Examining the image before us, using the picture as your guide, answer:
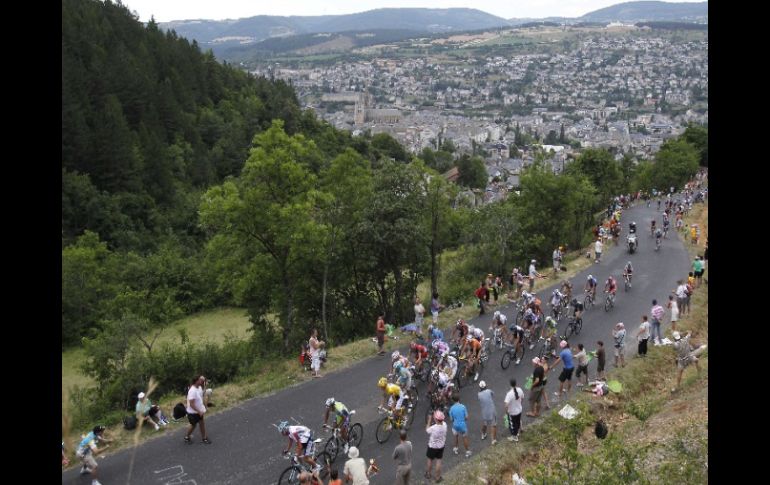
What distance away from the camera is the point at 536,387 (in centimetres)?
1513

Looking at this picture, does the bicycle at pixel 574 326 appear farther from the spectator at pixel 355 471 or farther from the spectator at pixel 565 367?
the spectator at pixel 355 471

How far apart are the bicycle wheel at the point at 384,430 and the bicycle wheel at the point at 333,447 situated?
130cm

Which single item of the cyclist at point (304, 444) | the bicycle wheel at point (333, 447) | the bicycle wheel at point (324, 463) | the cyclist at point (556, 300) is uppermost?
the cyclist at point (304, 444)

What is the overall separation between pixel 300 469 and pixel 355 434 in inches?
84.7

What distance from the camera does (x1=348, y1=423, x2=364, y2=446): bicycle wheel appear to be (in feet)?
45.1

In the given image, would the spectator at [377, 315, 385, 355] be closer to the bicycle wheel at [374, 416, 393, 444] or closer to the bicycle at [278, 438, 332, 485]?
the bicycle wheel at [374, 416, 393, 444]

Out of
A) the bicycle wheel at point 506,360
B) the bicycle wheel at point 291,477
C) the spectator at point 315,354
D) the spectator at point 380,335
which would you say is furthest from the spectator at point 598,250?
the bicycle wheel at point 291,477

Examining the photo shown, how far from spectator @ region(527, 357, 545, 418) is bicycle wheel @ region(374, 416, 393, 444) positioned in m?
3.69

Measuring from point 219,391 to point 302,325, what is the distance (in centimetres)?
874

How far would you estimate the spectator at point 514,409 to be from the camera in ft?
44.7

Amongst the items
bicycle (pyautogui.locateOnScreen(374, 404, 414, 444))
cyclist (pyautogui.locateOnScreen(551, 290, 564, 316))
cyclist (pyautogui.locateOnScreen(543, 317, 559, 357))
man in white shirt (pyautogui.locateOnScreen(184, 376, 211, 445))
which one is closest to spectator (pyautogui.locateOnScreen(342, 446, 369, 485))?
bicycle (pyautogui.locateOnScreen(374, 404, 414, 444))
